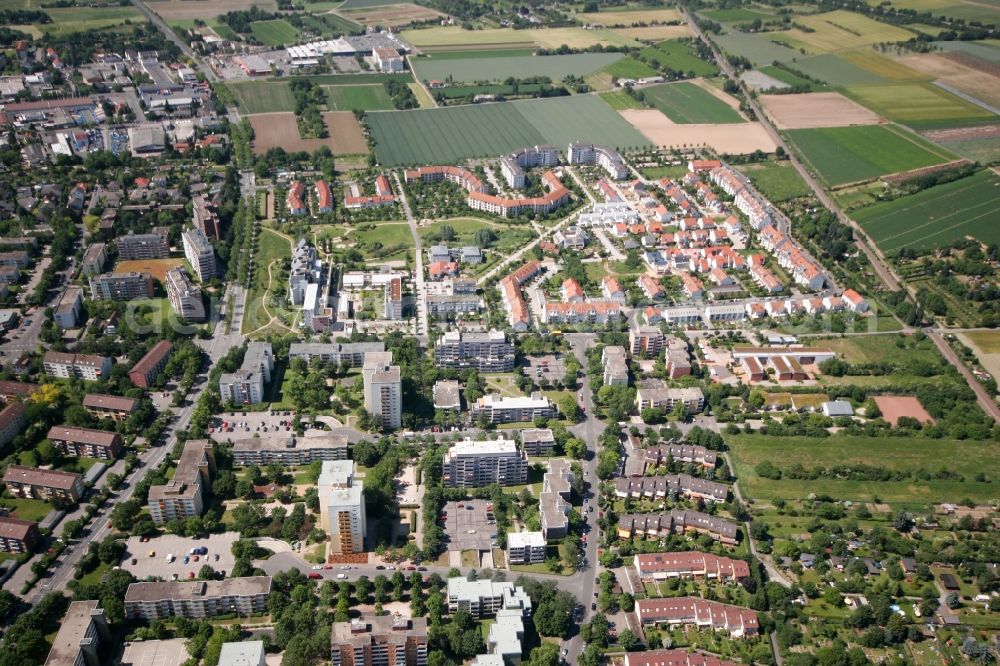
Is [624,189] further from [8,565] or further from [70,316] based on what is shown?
[8,565]

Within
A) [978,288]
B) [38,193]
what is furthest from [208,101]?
[978,288]

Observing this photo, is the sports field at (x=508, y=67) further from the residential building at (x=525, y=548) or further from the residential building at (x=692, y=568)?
the residential building at (x=692, y=568)

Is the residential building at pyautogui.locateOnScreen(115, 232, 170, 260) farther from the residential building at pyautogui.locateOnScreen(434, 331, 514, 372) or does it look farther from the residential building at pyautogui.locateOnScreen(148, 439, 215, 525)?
the residential building at pyautogui.locateOnScreen(148, 439, 215, 525)

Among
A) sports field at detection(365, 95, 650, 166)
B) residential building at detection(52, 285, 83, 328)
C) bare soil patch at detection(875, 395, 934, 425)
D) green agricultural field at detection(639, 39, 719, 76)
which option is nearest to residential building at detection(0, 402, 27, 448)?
residential building at detection(52, 285, 83, 328)

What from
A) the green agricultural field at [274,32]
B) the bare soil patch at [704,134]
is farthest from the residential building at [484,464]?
the green agricultural field at [274,32]

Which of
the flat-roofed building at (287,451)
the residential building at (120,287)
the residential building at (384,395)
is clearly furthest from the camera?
the residential building at (120,287)

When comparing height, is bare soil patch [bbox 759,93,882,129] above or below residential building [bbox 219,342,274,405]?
above

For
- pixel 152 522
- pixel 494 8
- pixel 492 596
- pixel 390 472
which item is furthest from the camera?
pixel 494 8
